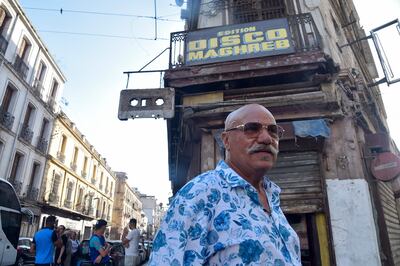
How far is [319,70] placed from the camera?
6.77 meters

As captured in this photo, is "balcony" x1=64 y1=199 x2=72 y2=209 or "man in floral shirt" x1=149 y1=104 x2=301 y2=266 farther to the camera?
"balcony" x1=64 y1=199 x2=72 y2=209

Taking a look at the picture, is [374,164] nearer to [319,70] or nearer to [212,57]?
[319,70]

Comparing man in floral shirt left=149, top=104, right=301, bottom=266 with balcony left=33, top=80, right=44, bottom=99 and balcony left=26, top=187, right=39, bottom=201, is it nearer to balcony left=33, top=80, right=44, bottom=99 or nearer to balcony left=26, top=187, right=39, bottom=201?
balcony left=26, top=187, right=39, bottom=201

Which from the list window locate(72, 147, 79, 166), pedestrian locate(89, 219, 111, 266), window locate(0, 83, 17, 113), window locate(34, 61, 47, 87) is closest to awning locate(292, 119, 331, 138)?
pedestrian locate(89, 219, 111, 266)

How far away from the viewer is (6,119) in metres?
19.0

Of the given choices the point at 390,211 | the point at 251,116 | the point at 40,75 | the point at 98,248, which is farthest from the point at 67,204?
the point at 251,116

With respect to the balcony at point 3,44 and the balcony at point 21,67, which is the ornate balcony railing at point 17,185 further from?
the balcony at point 3,44

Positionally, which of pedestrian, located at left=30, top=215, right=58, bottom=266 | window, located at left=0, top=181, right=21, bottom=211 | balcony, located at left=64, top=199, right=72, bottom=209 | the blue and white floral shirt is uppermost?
balcony, located at left=64, top=199, right=72, bottom=209

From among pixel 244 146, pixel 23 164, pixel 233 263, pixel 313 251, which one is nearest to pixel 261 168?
pixel 244 146

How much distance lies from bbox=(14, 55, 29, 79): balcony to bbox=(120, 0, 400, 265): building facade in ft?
57.5

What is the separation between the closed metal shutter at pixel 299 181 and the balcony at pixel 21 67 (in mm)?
20978

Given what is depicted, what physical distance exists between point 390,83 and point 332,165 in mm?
3887

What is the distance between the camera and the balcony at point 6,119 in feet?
61.1

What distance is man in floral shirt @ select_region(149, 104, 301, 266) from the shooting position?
1.25m
